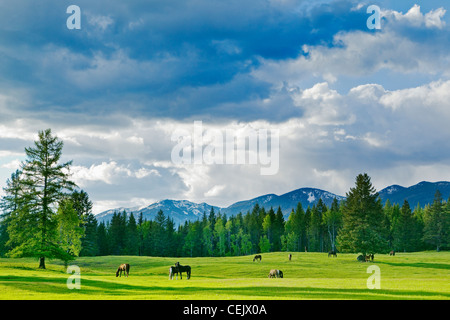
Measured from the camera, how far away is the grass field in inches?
971

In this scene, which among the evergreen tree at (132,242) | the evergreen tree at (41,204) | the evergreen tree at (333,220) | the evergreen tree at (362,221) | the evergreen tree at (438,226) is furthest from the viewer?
the evergreen tree at (333,220)

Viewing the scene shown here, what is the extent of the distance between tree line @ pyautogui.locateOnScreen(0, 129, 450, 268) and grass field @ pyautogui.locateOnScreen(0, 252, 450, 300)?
560cm

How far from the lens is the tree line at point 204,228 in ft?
179

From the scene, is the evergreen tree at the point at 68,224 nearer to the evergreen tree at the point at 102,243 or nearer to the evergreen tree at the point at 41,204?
the evergreen tree at the point at 41,204

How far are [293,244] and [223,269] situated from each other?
86.8 meters

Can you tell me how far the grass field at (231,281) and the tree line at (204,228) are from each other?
5597 mm

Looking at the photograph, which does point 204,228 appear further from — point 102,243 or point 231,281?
point 231,281

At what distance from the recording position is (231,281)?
40.2m

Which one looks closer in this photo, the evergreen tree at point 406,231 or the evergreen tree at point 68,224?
the evergreen tree at point 68,224

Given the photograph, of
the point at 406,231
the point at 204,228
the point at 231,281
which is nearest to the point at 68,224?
the point at 231,281

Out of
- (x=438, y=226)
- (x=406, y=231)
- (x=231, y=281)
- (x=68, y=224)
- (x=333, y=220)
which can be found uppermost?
(x=68, y=224)

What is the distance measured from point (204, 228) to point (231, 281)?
12018cm

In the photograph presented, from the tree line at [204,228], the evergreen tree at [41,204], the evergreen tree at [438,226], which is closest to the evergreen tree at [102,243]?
the tree line at [204,228]
